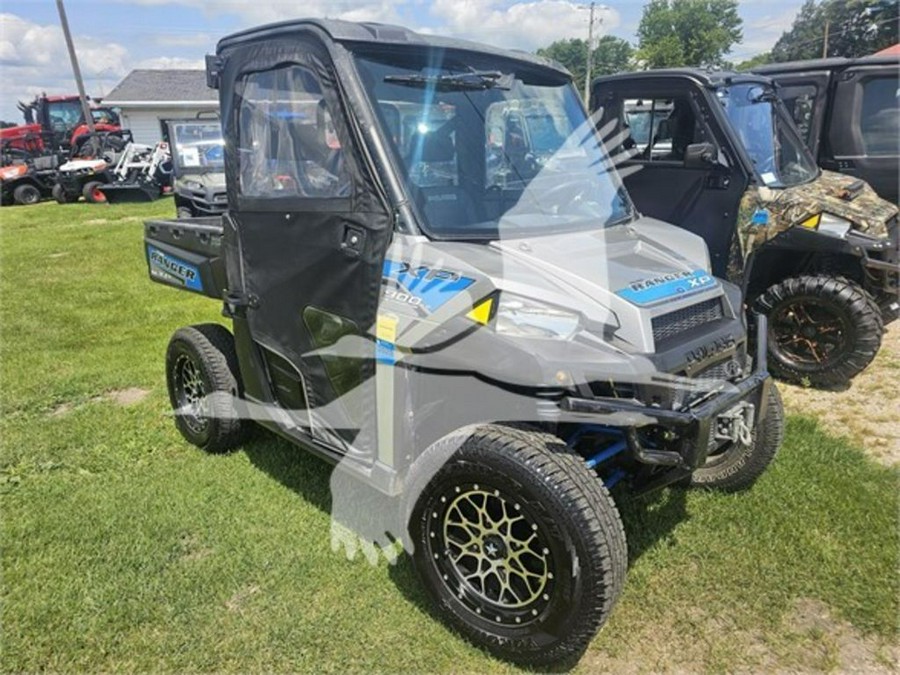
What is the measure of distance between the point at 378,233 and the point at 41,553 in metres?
2.32

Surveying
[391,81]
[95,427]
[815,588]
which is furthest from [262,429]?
[815,588]

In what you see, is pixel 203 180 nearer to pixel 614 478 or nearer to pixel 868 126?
pixel 868 126

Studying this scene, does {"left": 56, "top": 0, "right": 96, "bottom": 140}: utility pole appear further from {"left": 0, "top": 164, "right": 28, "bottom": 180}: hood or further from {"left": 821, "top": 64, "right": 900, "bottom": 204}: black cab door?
{"left": 821, "top": 64, "right": 900, "bottom": 204}: black cab door

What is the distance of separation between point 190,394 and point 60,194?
56.7 feet

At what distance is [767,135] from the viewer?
18.4ft

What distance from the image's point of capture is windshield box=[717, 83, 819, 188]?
17.7 ft

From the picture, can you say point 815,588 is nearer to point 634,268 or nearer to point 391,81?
point 634,268

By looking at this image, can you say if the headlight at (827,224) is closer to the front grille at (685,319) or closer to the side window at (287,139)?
the front grille at (685,319)

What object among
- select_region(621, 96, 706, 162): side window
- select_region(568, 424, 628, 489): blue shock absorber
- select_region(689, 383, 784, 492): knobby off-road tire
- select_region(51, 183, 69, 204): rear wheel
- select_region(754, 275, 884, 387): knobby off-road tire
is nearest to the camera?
select_region(568, 424, 628, 489): blue shock absorber

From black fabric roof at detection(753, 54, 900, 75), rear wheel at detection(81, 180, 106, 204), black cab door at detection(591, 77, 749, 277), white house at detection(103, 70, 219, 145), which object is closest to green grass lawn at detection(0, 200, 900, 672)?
black cab door at detection(591, 77, 749, 277)

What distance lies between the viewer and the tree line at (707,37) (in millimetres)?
50875

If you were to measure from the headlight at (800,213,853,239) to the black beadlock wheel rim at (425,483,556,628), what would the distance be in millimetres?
3928

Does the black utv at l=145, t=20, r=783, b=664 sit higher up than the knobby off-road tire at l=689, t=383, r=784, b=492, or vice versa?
the black utv at l=145, t=20, r=783, b=664

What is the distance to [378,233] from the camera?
2.60 m
